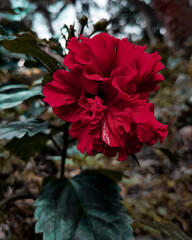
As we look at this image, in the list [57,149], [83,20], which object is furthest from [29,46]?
[57,149]

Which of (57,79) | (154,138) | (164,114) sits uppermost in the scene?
(57,79)

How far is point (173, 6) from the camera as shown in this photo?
10.2ft

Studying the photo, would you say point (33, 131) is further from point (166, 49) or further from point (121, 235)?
point (166, 49)

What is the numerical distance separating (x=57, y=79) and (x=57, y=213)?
1.49 feet

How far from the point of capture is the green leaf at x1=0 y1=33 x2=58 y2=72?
528mm

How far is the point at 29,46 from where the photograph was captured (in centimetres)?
55

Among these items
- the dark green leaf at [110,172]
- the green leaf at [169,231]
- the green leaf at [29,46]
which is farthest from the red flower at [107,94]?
the dark green leaf at [110,172]

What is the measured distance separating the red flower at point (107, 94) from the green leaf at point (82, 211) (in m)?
0.26

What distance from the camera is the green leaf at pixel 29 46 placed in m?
0.53

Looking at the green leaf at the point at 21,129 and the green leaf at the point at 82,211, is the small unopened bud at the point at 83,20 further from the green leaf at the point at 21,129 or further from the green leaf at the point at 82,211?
the green leaf at the point at 82,211

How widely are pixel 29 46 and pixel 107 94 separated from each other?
0.27 meters

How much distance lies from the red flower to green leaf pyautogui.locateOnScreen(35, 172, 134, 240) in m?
0.26

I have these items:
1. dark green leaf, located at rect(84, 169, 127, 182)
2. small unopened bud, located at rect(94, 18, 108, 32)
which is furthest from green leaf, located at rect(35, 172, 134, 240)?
small unopened bud, located at rect(94, 18, 108, 32)

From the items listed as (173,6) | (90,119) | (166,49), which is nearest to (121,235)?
(90,119)
